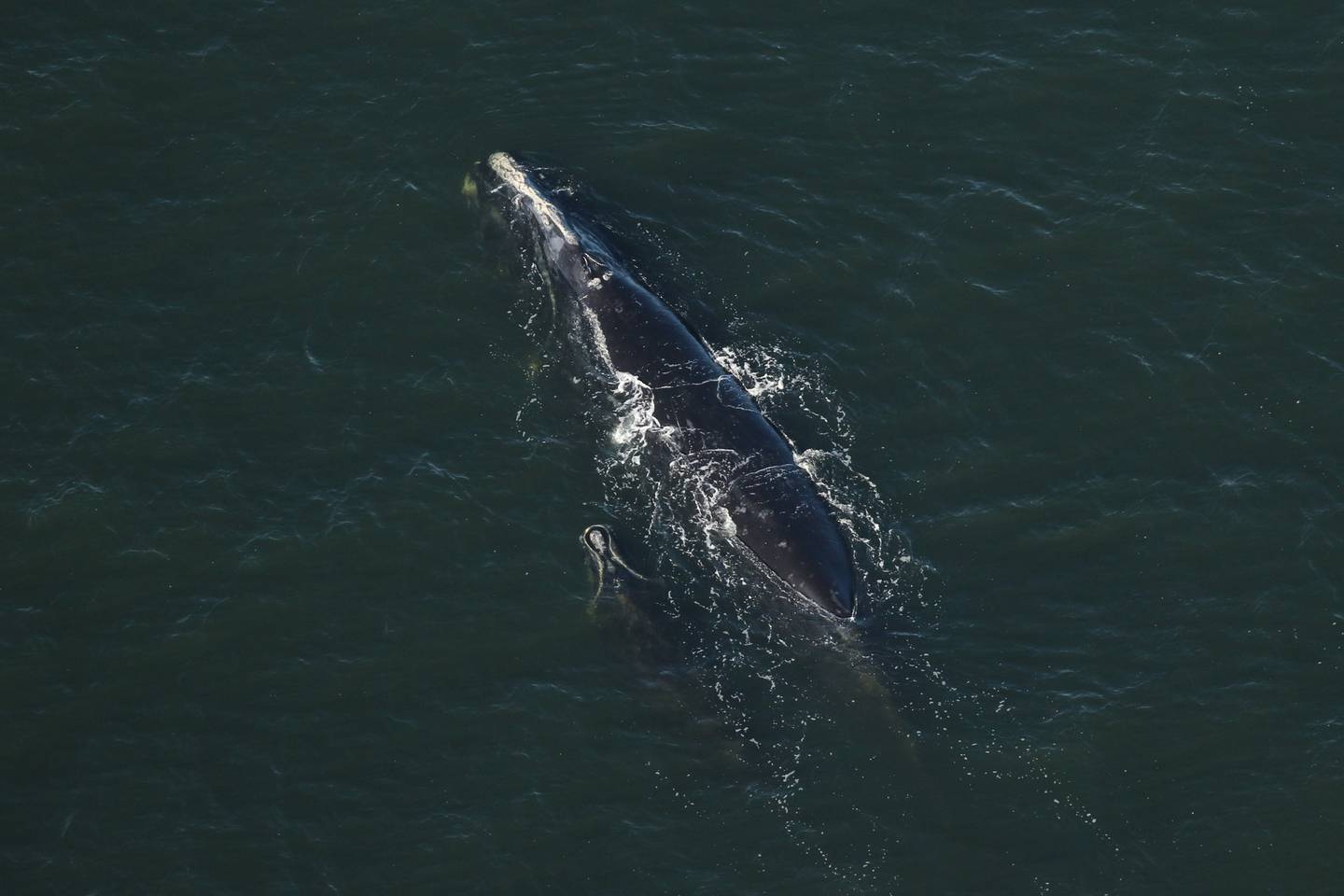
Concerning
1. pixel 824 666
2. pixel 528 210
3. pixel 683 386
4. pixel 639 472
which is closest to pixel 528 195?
pixel 528 210

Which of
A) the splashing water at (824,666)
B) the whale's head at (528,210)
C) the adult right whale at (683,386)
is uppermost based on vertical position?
the whale's head at (528,210)

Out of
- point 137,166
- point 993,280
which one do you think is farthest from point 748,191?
point 137,166

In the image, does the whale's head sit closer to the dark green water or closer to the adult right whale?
the adult right whale

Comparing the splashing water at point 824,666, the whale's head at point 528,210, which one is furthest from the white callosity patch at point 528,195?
the splashing water at point 824,666

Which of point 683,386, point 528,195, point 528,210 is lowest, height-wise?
point 683,386

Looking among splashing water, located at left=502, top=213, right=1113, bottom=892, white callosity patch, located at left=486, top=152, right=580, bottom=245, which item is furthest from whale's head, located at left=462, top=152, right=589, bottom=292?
splashing water, located at left=502, top=213, right=1113, bottom=892

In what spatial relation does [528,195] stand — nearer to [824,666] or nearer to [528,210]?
[528,210]

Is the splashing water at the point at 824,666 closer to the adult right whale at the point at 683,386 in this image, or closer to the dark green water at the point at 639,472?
the dark green water at the point at 639,472
